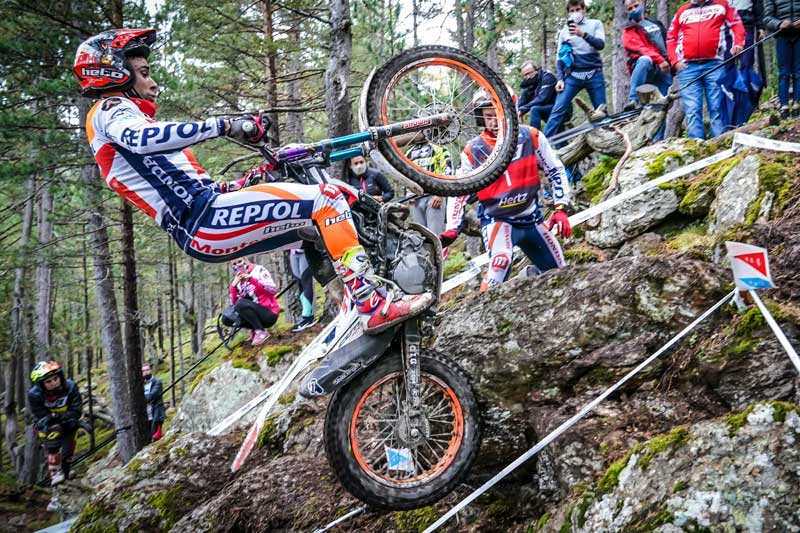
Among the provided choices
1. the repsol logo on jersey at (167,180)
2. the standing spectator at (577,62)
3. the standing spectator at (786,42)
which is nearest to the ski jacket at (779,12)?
the standing spectator at (786,42)

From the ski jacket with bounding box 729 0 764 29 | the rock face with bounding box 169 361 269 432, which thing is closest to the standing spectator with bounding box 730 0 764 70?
the ski jacket with bounding box 729 0 764 29

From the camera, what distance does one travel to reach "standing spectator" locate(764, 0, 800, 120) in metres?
7.24

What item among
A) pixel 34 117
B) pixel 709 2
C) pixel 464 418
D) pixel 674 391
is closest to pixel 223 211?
pixel 464 418

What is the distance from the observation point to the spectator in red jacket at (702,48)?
7949mm

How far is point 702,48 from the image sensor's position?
26.3ft

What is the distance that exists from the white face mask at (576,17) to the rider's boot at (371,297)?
23.4ft

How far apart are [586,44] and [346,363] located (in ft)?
25.2

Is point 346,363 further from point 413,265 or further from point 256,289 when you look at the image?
point 256,289

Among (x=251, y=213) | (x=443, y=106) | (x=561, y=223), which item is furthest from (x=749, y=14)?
(x=251, y=213)

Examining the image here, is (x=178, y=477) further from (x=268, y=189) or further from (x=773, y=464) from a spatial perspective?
(x=773, y=464)

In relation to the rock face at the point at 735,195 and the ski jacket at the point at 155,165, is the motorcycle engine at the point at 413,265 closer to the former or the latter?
the ski jacket at the point at 155,165

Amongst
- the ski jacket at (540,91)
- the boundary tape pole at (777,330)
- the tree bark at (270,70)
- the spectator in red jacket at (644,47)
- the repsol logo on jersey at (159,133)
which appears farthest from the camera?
the tree bark at (270,70)

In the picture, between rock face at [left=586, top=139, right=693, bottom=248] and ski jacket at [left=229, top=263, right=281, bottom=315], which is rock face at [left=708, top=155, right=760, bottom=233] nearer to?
rock face at [left=586, top=139, right=693, bottom=248]

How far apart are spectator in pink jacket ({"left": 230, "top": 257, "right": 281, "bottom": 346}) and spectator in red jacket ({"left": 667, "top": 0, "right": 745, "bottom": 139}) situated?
23.8ft
